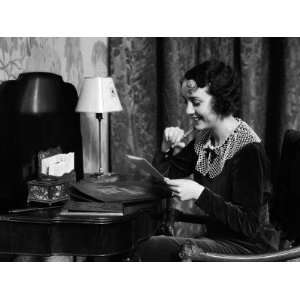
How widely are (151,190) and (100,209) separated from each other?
331mm

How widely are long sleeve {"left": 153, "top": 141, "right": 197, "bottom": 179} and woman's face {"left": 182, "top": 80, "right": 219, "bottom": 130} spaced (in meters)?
0.24

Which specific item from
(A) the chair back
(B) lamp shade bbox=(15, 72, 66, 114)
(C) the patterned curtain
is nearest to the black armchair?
(A) the chair back

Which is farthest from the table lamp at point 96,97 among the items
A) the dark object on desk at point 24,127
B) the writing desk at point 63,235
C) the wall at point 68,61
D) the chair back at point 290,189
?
the chair back at point 290,189

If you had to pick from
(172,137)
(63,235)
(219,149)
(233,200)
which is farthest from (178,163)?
(63,235)

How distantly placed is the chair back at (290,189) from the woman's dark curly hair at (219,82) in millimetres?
270

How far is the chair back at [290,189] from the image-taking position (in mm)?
1713

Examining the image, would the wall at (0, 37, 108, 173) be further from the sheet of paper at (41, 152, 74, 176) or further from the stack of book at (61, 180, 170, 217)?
the stack of book at (61, 180, 170, 217)

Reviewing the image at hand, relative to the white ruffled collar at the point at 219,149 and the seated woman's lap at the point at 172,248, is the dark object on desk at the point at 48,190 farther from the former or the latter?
the white ruffled collar at the point at 219,149

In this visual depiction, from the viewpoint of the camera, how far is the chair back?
171cm

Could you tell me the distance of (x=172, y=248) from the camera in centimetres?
175

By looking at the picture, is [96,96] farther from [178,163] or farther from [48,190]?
[48,190]
